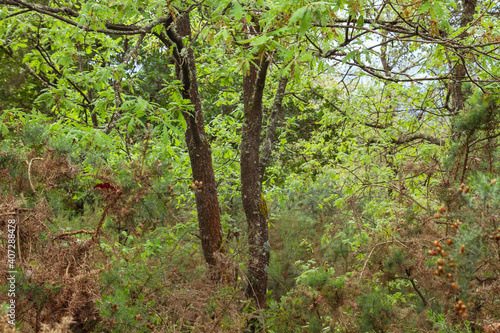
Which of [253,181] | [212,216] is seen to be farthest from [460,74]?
[212,216]

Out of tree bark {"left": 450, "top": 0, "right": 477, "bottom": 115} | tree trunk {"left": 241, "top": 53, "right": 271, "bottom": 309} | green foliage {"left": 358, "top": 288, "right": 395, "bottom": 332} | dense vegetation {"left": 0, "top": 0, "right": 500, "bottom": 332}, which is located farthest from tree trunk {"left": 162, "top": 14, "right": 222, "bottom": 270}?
tree bark {"left": 450, "top": 0, "right": 477, "bottom": 115}

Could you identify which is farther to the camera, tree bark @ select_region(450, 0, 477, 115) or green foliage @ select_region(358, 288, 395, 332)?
tree bark @ select_region(450, 0, 477, 115)

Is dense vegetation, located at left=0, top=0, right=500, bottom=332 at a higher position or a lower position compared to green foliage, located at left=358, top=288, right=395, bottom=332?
higher

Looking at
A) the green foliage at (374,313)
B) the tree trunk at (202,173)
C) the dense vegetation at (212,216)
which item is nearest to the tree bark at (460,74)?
the dense vegetation at (212,216)

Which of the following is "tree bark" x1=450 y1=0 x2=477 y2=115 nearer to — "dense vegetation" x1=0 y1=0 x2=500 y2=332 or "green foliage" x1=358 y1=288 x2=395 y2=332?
"dense vegetation" x1=0 y1=0 x2=500 y2=332

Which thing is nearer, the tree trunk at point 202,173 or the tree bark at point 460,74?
the tree trunk at point 202,173

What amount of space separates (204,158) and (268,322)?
1.84 meters

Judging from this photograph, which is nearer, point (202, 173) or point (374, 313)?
point (374, 313)

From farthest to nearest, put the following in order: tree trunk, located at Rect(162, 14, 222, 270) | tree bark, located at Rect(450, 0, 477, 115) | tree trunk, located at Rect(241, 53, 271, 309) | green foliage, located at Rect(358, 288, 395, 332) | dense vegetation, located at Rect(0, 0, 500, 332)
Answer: tree bark, located at Rect(450, 0, 477, 115) → tree trunk, located at Rect(241, 53, 271, 309) → tree trunk, located at Rect(162, 14, 222, 270) → green foliage, located at Rect(358, 288, 395, 332) → dense vegetation, located at Rect(0, 0, 500, 332)

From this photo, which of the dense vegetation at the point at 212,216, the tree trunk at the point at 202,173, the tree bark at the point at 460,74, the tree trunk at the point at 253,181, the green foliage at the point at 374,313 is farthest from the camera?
the tree bark at the point at 460,74

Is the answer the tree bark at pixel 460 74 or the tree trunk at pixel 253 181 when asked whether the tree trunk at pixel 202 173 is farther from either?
the tree bark at pixel 460 74

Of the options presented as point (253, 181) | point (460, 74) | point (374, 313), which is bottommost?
point (374, 313)

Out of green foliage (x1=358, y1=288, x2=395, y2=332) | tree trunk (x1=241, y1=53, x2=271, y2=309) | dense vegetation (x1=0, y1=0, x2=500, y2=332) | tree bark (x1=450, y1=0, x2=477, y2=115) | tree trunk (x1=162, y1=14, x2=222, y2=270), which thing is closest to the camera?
dense vegetation (x1=0, y1=0, x2=500, y2=332)

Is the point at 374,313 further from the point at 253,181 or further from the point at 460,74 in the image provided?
the point at 460,74
